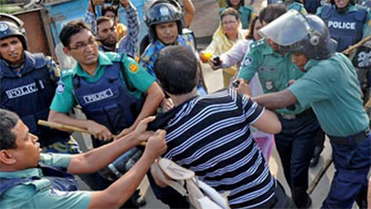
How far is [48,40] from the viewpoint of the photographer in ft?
19.1

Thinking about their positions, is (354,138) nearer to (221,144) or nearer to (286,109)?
(286,109)

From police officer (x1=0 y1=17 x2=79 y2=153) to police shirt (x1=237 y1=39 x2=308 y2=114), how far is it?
149 centimetres

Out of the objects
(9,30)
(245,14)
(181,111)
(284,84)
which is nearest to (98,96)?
(9,30)

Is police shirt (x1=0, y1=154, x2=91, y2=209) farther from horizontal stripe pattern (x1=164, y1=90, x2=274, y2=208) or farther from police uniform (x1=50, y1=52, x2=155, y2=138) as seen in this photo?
police uniform (x1=50, y1=52, x2=155, y2=138)

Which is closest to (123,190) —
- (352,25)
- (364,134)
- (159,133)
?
(159,133)

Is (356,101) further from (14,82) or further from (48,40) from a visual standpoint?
(48,40)

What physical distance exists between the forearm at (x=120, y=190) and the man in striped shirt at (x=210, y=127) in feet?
0.48

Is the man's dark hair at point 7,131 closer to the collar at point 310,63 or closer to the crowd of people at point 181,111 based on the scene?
the crowd of people at point 181,111

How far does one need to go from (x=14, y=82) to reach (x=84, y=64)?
60cm

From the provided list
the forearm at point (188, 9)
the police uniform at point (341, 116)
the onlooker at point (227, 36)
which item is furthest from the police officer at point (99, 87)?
the forearm at point (188, 9)

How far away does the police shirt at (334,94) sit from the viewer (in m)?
2.16

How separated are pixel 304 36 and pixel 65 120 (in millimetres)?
1652

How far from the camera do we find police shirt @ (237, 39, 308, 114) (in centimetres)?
279

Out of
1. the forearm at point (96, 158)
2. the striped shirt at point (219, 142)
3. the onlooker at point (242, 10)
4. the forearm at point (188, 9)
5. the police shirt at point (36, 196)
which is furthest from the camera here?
the onlooker at point (242, 10)
